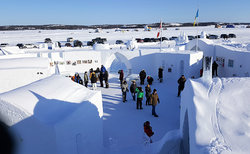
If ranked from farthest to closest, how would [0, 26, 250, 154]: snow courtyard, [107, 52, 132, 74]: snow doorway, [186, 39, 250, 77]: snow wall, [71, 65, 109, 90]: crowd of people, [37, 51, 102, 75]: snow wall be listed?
1. [37, 51, 102, 75]: snow wall
2. [107, 52, 132, 74]: snow doorway
3. [186, 39, 250, 77]: snow wall
4. [71, 65, 109, 90]: crowd of people
5. [0, 26, 250, 154]: snow courtyard

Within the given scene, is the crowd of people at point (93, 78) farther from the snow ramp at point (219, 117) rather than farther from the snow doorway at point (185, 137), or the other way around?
the snow ramp at point (219, 117)

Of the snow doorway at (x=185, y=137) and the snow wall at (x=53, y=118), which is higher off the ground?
the snow wall at (x=53, y=118)

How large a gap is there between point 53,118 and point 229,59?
1265cm

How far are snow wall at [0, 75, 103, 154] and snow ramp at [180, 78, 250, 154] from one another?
2.70 m

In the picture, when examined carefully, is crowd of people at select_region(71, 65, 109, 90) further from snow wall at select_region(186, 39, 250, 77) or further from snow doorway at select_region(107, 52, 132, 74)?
snow wall at select_region(186, 39, 250, 77)

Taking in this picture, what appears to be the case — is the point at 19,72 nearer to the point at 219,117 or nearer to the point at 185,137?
the point at 185,137

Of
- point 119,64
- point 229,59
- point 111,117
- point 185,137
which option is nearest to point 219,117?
point 185,137

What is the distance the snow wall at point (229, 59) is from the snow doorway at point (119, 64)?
6555 millimetres

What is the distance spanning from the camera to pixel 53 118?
479 centimetres

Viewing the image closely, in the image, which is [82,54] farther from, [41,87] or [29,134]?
[29,134]

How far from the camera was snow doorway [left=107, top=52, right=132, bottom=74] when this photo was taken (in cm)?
1647

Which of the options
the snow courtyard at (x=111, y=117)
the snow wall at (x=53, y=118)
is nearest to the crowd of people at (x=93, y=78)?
the snow courtyard at (x=111, y=117)

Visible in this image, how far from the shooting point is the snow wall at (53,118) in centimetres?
451

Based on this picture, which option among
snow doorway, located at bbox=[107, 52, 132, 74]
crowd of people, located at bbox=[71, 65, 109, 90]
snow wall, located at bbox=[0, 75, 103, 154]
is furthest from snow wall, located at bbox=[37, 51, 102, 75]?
snow wall, located at bbox=[0, 75, 103, 154]
